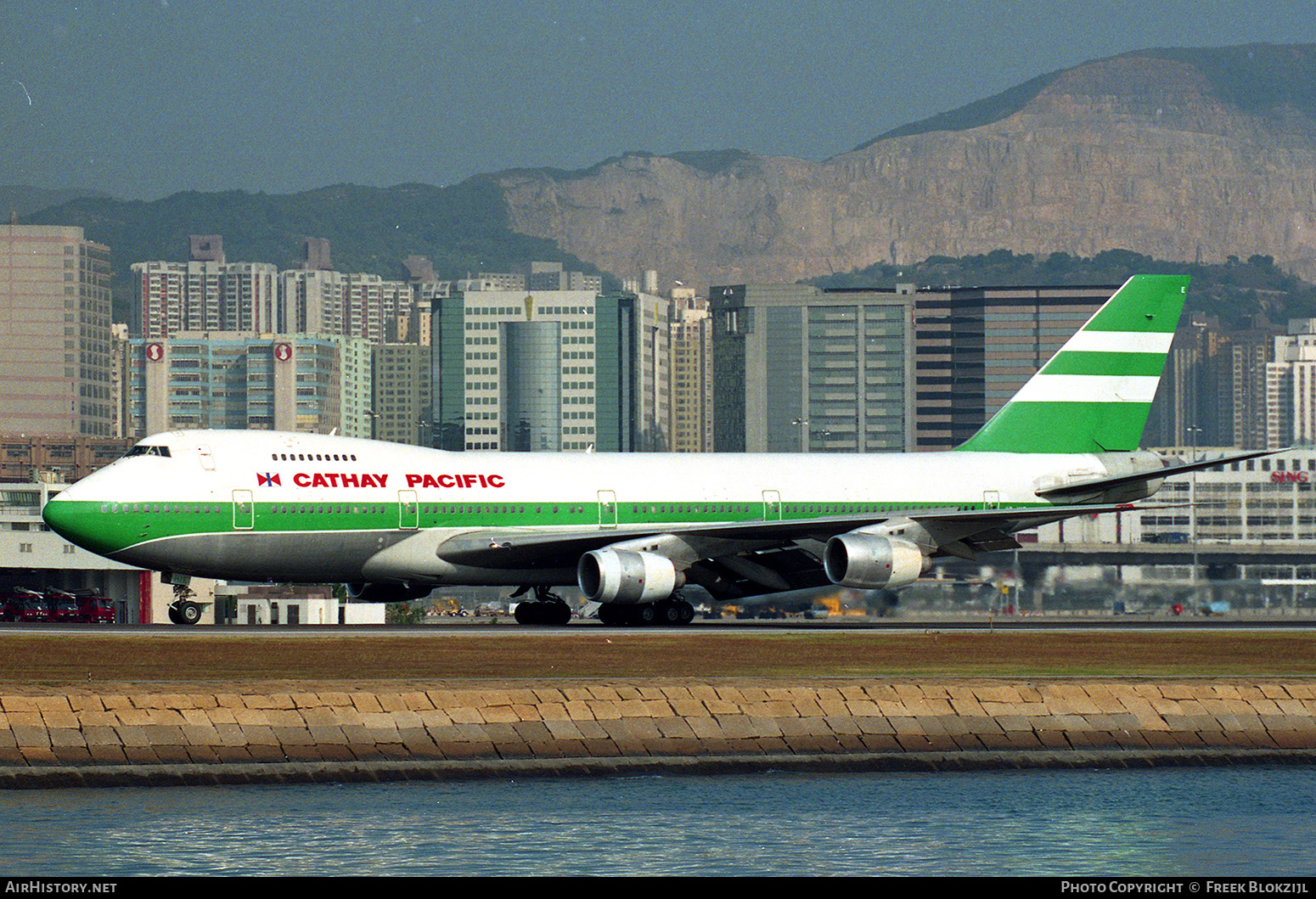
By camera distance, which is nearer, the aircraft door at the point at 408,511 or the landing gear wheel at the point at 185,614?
the aircraft door at the point at 408,511

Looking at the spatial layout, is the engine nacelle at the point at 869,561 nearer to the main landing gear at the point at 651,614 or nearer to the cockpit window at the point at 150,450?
the main landing gear at the point at 651,614

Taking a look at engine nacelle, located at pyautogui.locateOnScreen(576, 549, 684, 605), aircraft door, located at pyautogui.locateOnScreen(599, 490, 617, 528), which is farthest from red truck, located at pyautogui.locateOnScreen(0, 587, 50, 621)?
engine nacelle, located at pyautogui.locateOnScreen(576, 549, 684, 605)

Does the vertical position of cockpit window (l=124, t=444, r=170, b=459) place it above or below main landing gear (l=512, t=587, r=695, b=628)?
above

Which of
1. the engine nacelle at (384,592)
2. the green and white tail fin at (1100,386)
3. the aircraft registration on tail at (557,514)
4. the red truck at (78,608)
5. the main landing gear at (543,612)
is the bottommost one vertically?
the red truck at (78,608)

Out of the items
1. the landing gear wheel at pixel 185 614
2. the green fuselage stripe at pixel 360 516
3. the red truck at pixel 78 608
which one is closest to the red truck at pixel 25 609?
the red truck at pixel 78 608

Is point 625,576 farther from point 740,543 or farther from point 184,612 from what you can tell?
point 184,612

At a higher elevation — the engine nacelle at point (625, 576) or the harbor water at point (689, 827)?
the engine nacelle at point (625, 576)

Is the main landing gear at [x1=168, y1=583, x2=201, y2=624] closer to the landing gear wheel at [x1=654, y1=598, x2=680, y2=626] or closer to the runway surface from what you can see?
the runway surface
